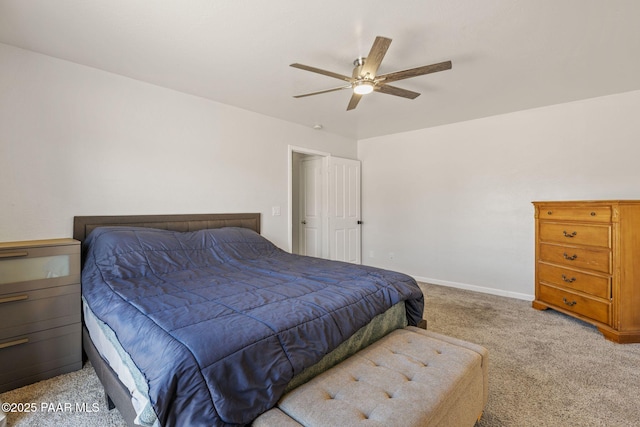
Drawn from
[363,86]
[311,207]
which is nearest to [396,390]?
[363,86]

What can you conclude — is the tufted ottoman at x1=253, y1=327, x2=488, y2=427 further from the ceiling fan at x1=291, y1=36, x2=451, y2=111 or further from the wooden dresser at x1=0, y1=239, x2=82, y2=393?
the wooden dresser at x1=0, y1=239, x2=82, y2=393

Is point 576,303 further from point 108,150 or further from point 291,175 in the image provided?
point 108,150

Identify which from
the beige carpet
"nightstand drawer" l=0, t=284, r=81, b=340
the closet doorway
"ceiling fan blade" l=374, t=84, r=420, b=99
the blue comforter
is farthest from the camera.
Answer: the closet doorway

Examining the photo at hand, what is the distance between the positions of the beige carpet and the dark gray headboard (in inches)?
45.2

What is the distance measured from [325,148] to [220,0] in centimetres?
309

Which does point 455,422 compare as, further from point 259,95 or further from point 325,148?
point 325,148

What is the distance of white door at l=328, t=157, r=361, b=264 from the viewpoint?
480 cm

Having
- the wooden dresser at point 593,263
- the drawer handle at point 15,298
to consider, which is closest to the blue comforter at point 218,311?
the drawer handle at point 15,298

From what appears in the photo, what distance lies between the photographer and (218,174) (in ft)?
11.2

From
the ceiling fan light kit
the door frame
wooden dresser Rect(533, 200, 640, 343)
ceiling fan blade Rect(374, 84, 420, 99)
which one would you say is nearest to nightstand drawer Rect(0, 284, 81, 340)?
the door frame

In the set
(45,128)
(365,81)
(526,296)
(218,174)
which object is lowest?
(526,296)

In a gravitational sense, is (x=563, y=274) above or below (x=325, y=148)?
below

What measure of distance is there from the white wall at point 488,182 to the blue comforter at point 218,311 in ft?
7.99

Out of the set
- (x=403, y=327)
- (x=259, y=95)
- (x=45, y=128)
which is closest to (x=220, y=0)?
(x=259, y=95)
